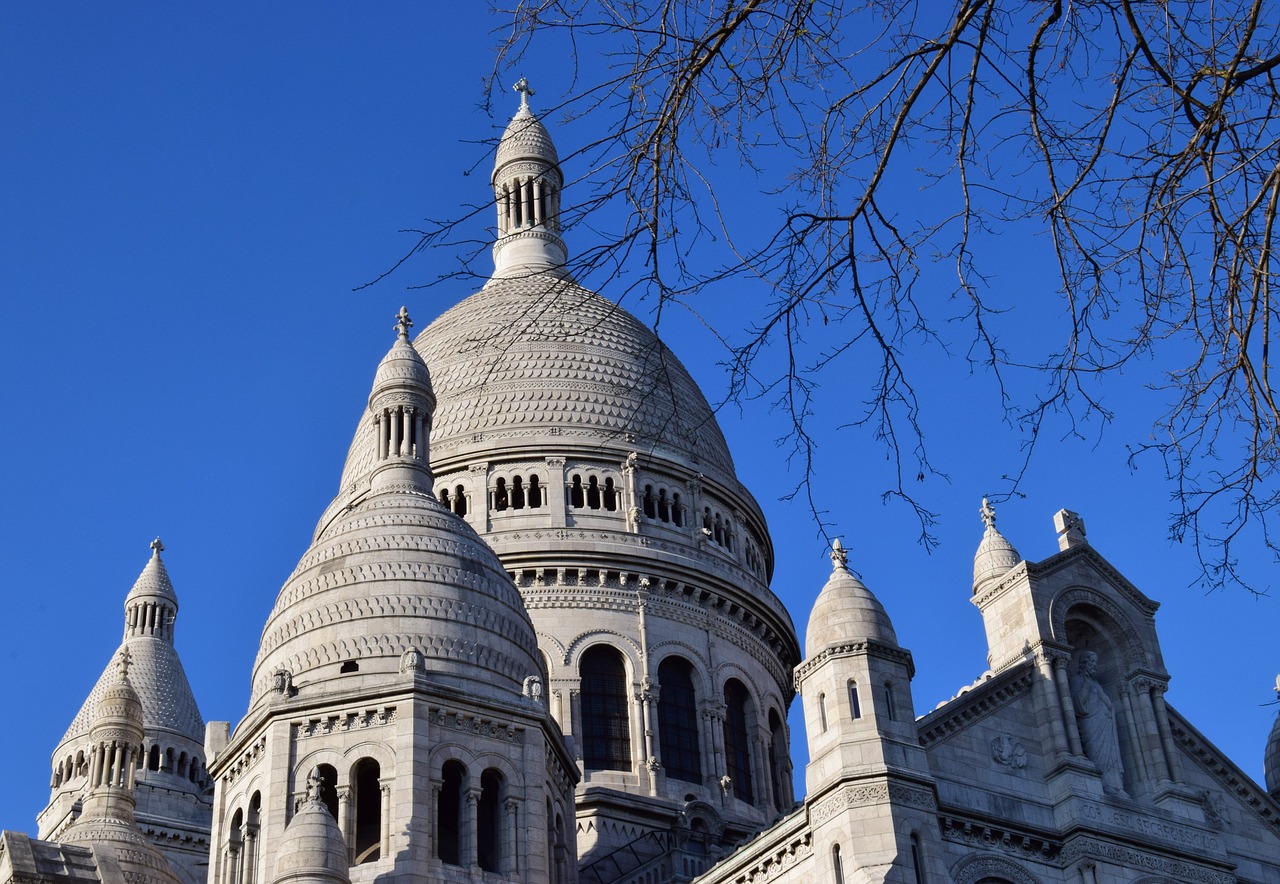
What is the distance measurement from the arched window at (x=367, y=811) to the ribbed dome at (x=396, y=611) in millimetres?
1608

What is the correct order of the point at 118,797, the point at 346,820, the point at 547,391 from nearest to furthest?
1. the point at 346,820
2. the point at 118,797
3. the point at 547,391

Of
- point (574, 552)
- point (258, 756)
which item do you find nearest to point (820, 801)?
point (258, 756)

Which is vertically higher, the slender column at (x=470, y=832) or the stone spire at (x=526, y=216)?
the stone spire at (x=526, y=216)

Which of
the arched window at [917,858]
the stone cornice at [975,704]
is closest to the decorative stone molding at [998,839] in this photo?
the arched window at [917,858]

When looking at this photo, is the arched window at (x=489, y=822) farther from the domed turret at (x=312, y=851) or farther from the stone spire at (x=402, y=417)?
the stone spire at (x=402, y=417)

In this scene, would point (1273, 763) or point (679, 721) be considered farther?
point (679, 721)

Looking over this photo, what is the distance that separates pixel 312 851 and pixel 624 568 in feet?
57.2

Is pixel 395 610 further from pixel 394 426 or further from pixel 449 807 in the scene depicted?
pixel 394 426

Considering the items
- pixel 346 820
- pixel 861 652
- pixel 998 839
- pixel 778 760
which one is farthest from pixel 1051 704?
pixel 778 760

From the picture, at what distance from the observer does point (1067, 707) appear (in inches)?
1253

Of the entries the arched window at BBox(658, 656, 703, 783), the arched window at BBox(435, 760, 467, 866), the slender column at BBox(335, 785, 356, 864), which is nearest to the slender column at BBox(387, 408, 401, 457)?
the arched window at BBox(658, 656, 703, 783)

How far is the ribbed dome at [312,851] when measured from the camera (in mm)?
30016

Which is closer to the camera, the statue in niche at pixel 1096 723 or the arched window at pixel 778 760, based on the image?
the statue in niche at pixel 1096 723

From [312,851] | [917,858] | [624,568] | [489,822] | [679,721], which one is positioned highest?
[624,568]
